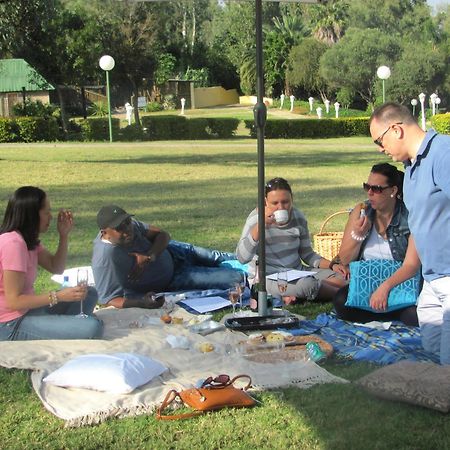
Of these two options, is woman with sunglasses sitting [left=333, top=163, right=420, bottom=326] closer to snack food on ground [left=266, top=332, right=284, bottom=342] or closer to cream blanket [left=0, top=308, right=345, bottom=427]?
snack food on ground [left=266, top=332, right=284, bottom=342]

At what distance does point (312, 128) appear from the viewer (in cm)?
3700

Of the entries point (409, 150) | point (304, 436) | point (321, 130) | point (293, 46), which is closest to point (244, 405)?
point (304, 436)

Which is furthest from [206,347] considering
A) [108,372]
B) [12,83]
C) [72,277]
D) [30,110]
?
[12,83]

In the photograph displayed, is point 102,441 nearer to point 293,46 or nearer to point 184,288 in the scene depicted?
point 184,288

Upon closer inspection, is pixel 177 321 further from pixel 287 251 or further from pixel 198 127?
pixel 198 127

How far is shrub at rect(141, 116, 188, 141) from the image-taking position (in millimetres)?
34688

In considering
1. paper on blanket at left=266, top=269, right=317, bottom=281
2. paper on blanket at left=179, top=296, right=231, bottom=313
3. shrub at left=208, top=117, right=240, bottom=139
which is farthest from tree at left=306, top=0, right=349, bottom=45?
paper on blanket at left=179, top=296, right=231, bottom=313

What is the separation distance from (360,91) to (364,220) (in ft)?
169

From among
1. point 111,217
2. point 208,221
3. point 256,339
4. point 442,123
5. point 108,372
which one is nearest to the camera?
point 108,372

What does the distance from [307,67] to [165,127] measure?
2639cm

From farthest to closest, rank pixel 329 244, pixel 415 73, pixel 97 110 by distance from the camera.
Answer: pixel 415 73
pixel 97 110
pixel 329 244

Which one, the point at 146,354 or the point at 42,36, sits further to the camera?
the point at 42,36

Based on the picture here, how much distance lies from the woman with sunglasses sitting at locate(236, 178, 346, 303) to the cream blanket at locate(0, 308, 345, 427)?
1010 millimetres

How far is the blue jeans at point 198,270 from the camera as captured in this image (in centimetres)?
694
